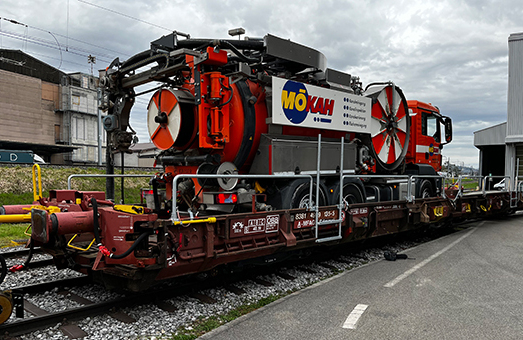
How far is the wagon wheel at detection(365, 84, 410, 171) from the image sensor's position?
29.1 feet

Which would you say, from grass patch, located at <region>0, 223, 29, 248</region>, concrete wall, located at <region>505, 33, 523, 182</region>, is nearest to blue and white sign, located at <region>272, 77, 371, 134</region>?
grass patch, located at <region>0, 223, 29, 248</region>

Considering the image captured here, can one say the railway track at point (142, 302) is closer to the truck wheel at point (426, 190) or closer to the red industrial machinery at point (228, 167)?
the red industrial machinery at point (228, 167)

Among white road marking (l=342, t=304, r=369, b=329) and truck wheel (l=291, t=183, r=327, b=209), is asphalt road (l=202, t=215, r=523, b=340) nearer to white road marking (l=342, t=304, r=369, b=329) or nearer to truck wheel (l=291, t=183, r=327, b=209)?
white road marking (l=342, t=304, r=369, b=329)

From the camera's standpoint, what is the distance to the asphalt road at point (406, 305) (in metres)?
4.33

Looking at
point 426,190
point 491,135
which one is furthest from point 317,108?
point 491,135

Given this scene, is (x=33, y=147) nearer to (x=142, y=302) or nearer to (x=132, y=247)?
(x=142, y=302)

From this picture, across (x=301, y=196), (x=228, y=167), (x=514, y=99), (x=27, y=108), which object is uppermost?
(x=27, y=108)

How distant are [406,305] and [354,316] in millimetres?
843

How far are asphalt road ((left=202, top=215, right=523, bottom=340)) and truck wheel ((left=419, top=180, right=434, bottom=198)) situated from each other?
2.77 metres

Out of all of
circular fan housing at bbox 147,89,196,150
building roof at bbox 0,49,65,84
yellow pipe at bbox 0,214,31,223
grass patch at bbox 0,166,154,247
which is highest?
building roof at bbox 0,49,65,84

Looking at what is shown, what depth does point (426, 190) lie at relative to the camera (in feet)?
34.9

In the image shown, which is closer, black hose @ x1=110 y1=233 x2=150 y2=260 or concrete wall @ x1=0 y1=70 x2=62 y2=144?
black hose @ x1=110 y1=233 x2=150 y2=260

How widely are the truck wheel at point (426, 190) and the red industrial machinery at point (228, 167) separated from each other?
2118 millimetres

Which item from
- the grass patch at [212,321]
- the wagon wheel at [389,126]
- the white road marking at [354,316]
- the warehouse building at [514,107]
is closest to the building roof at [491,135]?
the warehouse building at [514,107]
